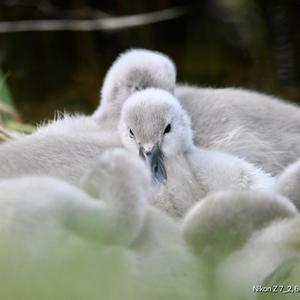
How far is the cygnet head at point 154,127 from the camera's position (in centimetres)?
324

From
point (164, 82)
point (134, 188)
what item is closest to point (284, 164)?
point (164, 82)

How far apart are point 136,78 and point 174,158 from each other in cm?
52

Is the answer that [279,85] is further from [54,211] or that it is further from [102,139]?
[54,211]

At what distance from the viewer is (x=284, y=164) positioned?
3424 millimetres

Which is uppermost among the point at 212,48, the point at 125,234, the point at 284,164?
the point at 125,234

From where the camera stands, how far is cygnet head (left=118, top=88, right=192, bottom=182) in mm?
3240

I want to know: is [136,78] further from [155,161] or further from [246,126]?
[155,161]

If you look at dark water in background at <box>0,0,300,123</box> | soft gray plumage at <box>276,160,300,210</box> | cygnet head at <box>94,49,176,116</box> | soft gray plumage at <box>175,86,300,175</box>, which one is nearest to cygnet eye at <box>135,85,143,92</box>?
cygnet head at <box>94,49,176,116</box>

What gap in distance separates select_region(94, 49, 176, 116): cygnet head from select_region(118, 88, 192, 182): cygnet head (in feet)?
0.84

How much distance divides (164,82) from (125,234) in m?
1.31

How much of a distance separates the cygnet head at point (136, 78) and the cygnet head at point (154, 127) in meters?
0.25

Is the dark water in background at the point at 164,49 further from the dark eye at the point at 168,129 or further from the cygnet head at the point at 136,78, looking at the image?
the dark eye at the point at 168,129

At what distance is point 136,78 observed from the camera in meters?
3.62

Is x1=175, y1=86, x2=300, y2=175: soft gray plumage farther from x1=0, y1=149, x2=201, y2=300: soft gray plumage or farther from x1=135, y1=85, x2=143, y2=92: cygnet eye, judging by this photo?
x1=0, y1=149, x2=201, y2=300: soft gray plumage
